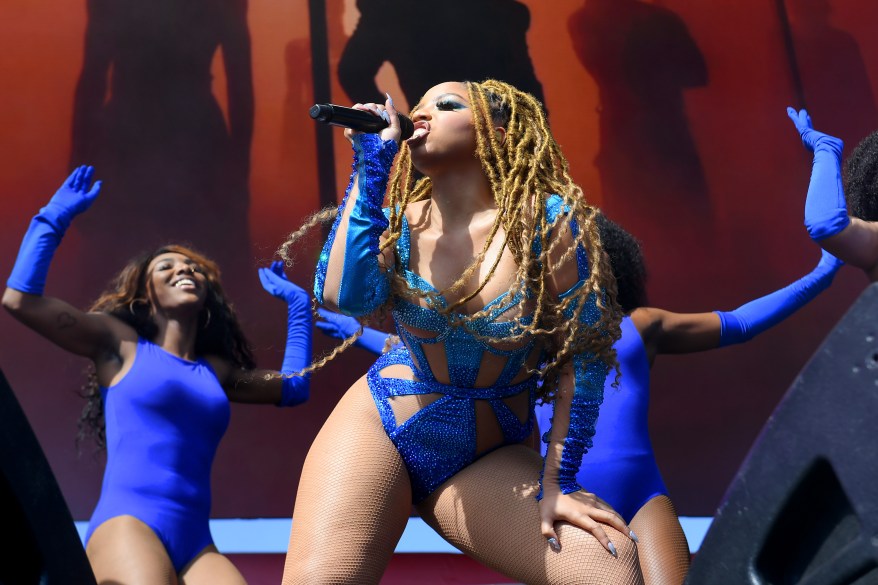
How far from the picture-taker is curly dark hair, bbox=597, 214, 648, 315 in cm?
300

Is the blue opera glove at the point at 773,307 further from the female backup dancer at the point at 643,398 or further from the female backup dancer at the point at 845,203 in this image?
the female backup dancer at the point at 845,203

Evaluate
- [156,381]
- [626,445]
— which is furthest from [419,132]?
[156,381]

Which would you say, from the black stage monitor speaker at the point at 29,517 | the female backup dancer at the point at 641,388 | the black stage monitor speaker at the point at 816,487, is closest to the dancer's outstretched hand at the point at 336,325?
the female backup dancer at the point at 641,388

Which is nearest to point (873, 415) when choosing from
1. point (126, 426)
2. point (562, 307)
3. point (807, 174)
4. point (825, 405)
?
point (825, 405)

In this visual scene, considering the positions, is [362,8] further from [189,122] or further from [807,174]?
[807,174]

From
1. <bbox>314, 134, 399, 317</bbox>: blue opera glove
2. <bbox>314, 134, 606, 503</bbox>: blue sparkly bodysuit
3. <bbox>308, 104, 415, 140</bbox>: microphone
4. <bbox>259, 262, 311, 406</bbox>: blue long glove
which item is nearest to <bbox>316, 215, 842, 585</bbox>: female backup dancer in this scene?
<bbox>259, 262, 311, 406</bbox>: blue long glove

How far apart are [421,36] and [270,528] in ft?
6.09

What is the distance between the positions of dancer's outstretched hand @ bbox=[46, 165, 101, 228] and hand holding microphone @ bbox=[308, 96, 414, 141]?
4.81 ft

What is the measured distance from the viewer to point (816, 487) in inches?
52.1

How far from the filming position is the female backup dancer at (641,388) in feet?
8.40

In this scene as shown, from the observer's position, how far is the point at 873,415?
1.22m

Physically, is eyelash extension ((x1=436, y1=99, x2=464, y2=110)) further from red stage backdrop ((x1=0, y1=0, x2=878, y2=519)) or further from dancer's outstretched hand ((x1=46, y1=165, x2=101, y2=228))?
red stage backdrop ((x1=0, y1=0, x2=878, y2=519))

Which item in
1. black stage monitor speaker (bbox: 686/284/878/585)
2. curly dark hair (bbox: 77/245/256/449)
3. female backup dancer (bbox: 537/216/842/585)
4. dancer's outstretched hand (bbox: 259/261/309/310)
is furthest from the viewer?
dancer's outstretched hand (bbox: 259/261/309/310)

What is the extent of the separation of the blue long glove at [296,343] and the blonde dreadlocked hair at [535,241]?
125cm
